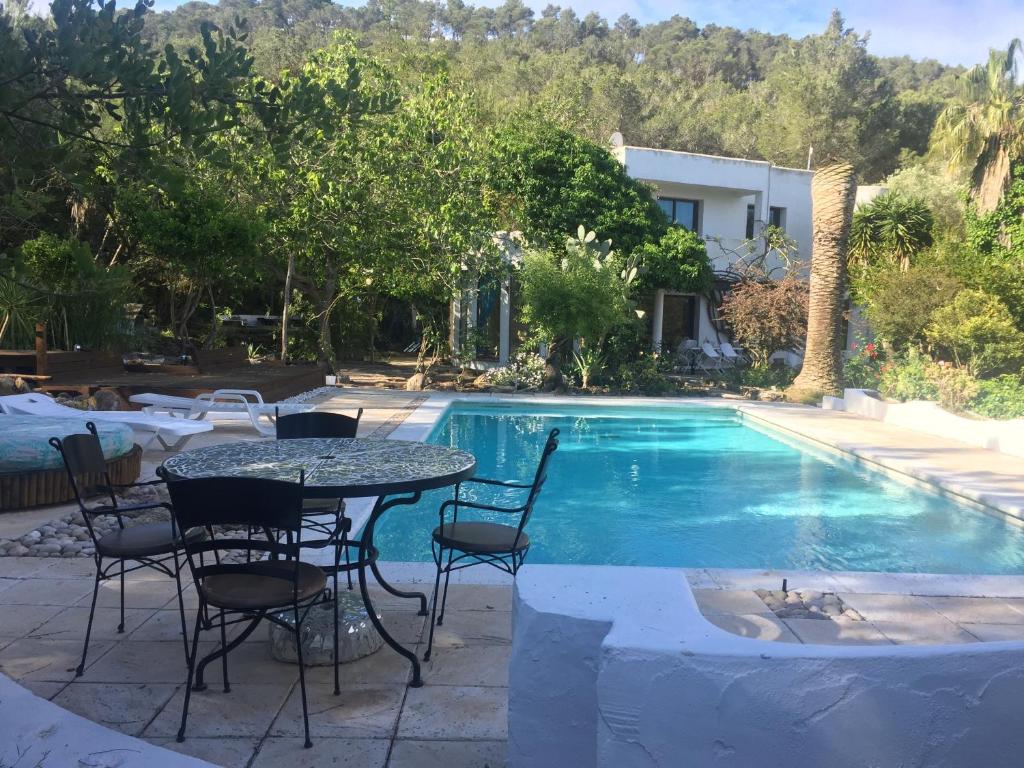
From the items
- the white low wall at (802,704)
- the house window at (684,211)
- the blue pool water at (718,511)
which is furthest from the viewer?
the house window at (684,211)

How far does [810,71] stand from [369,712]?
41.8 meters

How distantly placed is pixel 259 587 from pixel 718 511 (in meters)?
6.26

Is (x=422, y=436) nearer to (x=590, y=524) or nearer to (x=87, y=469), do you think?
(x=590, y=524)

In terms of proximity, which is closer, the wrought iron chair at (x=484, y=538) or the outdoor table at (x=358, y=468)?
the outdoor table at (x=358, y=468)

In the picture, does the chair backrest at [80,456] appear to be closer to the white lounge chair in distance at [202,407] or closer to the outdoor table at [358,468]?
the outdoor table at [358,468]

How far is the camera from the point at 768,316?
65.3 ft

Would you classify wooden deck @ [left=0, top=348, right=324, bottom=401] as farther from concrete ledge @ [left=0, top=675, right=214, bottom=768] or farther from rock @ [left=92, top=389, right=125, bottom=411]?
concrete ledge @ [left=0, top=675, right=214, bottom=768]

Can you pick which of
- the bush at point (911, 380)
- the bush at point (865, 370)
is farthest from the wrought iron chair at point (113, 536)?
the bush at point (865, 370)

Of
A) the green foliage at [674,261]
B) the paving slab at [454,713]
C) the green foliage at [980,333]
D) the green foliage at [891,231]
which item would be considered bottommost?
the paving slab at [454,713]

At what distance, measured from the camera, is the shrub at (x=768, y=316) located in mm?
19859

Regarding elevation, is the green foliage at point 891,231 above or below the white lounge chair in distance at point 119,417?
above

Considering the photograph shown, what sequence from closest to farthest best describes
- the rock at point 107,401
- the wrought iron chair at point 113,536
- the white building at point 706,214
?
the wrought iron chair at point 113,536
the rock at point 107,401
the white building at point 706,214

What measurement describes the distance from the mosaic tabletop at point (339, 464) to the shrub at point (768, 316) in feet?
54.3

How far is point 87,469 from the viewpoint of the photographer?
3.87 metres
